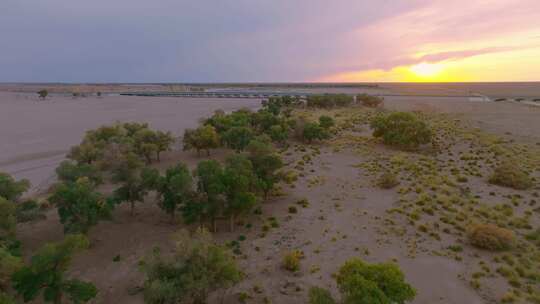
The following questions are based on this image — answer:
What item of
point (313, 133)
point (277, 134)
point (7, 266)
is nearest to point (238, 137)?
point (277, 134)

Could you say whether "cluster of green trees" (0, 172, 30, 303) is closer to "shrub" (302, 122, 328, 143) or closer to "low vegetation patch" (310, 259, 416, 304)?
"low vegetation patch" (310, 259, 416, 304)

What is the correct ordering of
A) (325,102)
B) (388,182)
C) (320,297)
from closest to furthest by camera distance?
1. (320,297)
2. (388,182)
3. (325,102)

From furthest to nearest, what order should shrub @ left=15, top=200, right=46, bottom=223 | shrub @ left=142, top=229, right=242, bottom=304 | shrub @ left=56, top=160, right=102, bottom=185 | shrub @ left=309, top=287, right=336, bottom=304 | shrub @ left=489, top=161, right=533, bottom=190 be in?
shrub @ left=489, top=161, right=533, bottom=190 → shrub @ left=56, top=160, right=102, bottom=185 → shrub @ left=15, top=200, right=46, bottom=223 → shrub @ left=142, top=229, right=242, bottom=304 → shrub @ left=309, top=287, right=336, bottom=304

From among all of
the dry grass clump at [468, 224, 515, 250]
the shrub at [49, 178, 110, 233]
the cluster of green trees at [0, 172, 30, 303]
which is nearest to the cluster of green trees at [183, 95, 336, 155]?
the shrub at [49, 178, 110, 233]

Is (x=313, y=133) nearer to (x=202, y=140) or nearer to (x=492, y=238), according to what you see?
(x=202, y=140)

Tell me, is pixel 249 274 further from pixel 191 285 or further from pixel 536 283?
pixel 536 283
